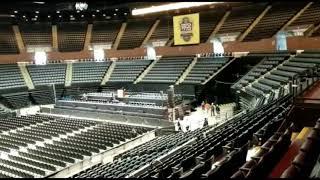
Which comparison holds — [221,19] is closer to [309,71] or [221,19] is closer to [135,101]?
[135,101]

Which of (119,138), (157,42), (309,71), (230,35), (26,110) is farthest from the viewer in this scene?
(157,42)

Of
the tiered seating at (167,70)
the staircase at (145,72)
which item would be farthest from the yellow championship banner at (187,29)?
the staircase at (145,72)

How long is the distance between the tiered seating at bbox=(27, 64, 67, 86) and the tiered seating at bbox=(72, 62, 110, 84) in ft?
3.61

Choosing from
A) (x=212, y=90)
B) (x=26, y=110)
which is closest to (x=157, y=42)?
(x=212, y=90)

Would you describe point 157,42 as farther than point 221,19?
Yes

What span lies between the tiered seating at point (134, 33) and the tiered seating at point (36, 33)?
7.00m

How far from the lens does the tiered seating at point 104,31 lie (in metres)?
35.3

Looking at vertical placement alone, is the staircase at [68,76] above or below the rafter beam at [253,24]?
below

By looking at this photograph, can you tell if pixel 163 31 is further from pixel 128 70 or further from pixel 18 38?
pixel 18 38

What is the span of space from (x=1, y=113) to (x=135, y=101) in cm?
1006

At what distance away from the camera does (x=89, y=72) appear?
1380 inches

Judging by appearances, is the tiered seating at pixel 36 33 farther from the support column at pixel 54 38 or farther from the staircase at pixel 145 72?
the staircase at pixel 145 72

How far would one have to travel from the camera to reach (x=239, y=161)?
6.25 m

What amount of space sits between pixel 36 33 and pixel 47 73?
3910 millimetres
